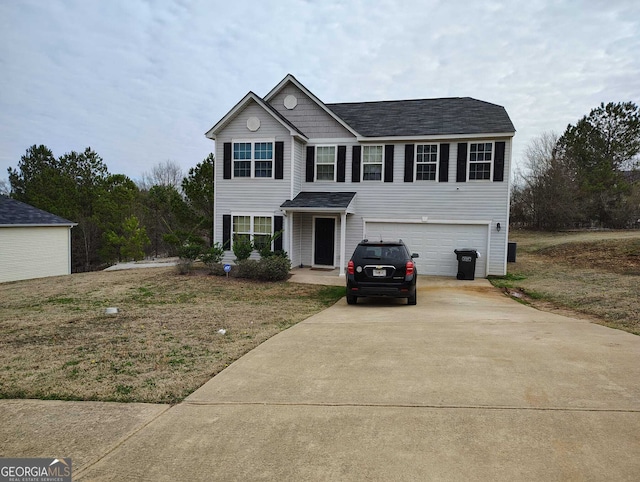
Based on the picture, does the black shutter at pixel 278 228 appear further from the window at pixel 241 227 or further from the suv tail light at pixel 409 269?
the suv tail light at pixel 409 269

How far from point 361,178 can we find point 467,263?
17.0 feet

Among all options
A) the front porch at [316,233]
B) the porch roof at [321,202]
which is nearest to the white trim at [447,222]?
the front porch at [316,233]

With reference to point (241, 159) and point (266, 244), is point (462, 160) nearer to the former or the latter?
point (266, 244)

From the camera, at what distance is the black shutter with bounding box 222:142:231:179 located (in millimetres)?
17312

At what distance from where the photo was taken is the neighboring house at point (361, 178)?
1623cm

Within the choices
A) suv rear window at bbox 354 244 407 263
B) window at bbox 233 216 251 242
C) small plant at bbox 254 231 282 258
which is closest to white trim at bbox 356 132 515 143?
small plant at bbox 254 231 282 258

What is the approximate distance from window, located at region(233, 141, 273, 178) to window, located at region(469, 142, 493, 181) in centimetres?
750

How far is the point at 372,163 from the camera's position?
57.1ft

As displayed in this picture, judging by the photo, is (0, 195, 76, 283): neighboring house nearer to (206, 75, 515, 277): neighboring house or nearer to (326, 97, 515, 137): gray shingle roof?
(206, 75, 515, 277): neighboring house

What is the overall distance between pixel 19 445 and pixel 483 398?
407 cm

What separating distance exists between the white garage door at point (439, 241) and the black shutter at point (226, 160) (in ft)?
20.8

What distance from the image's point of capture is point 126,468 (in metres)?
3.21

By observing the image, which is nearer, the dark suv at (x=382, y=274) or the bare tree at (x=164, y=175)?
the dark suv at (x=382, y=274)

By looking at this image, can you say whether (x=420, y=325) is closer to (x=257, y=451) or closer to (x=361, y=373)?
(x=361, y=373)
